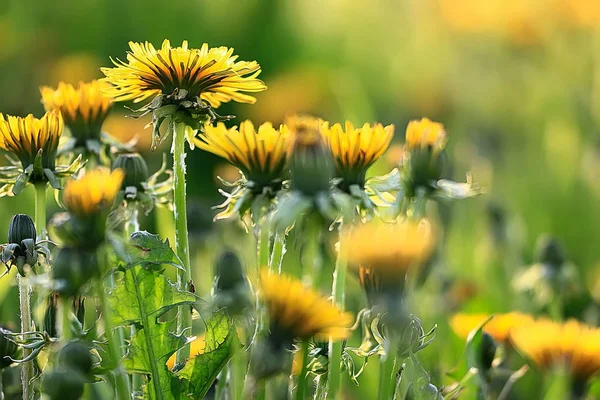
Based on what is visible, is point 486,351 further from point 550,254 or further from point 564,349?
point 550,254

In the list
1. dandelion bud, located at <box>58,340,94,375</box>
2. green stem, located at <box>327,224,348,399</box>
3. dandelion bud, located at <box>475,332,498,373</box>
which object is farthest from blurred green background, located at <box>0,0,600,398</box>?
dandelion bud, located at <box>58,340,94,375</box>

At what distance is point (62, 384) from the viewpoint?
30.5 inches

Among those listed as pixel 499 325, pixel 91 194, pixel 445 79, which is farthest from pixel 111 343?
pixel 445 79

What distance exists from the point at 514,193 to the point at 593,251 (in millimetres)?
317

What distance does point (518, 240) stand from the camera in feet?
7.70

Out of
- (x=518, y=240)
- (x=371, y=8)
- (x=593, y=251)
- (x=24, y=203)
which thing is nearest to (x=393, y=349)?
(x=518, y=240)

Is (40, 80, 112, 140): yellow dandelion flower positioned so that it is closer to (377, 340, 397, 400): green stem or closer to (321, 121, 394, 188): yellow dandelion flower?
(321, 121, 394, 188): yellow dandelion flower

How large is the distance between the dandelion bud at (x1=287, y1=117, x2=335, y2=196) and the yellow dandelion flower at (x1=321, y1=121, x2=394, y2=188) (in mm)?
64

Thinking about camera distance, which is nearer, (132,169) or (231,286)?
(231,286)

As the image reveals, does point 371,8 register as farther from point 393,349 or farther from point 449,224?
point 393,349

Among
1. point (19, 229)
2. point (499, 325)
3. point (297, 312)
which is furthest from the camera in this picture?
point (499, 325)

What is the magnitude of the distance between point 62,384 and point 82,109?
0.49 meters

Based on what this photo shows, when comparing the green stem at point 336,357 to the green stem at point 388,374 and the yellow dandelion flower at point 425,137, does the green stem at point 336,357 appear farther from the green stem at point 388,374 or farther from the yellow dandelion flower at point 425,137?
the yellow dandelion flower at point 425,137

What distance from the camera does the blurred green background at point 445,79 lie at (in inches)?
104
